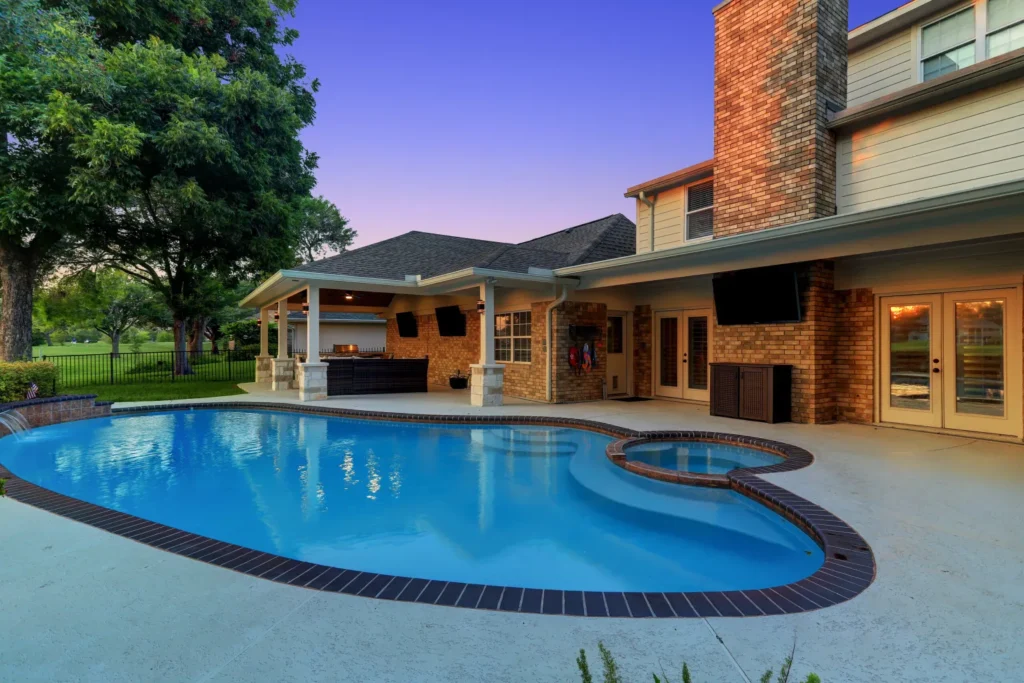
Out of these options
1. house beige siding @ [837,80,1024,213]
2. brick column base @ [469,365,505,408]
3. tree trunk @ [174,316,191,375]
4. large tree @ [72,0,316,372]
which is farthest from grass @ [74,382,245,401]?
house beige siding @ [837,80,1024,213]

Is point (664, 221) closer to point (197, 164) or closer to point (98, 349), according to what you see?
point (197, 164)

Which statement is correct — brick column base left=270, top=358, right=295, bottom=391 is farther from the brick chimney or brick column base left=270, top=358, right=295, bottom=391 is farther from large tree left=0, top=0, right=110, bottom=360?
the brick chimney

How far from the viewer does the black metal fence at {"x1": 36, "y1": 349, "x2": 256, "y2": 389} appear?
16.1 m

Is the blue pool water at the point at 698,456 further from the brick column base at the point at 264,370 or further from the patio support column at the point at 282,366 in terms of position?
the brick column base at the point at 264,370

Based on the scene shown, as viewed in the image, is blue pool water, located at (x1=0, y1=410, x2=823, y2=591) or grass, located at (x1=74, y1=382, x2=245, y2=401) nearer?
blue pool water, located at (x1=0, y1=410, x2=823, y2=591)

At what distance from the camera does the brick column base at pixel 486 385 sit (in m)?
10.3

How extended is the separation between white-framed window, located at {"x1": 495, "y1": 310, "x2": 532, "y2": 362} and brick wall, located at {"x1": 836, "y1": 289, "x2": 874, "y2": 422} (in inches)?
238

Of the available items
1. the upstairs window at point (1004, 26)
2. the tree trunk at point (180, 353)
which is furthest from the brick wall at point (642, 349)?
the tree trunk at point (180, 353)

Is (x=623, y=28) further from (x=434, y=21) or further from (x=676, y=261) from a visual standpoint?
(x=676, y=261)

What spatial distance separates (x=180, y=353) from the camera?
1736cm

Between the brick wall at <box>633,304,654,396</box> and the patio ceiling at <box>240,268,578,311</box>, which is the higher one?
the patio ceiling at <box>240,268,578,311</box>

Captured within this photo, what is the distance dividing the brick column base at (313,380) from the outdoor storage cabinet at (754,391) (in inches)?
340

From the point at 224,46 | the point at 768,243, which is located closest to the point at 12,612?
the point at 768,243

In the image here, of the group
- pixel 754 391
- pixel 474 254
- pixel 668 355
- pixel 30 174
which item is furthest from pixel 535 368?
pixel 30 174
